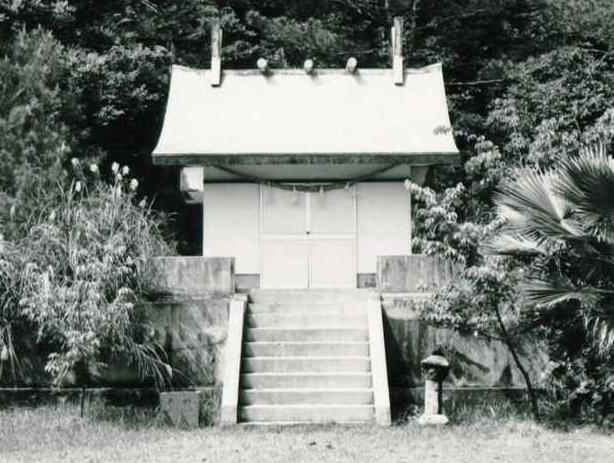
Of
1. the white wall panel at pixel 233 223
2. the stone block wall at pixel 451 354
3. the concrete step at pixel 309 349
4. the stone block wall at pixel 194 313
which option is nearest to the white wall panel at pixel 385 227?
the white wall panel at pixel 233 223

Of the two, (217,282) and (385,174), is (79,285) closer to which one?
(217,282)

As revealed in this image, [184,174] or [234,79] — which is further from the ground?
[234,79]

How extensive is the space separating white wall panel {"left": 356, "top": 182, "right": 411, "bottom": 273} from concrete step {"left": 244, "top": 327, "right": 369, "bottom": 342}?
12.1 feet

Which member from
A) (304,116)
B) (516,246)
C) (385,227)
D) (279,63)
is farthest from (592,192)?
(279,63)

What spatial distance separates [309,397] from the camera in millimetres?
13570

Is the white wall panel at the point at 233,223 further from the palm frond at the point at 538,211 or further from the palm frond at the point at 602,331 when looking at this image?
the palm frond at the point at 602,331

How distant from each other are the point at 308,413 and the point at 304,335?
170 cm

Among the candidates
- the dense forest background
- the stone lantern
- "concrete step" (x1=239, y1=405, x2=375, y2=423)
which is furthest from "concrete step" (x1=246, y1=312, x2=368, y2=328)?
the dense forest background

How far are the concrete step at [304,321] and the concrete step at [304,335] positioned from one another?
198mm

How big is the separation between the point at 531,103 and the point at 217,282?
341 inches

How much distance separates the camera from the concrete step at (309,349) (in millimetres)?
14422

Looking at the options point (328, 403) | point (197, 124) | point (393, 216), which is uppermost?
point (197, 124)

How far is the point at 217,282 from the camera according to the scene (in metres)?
15.1

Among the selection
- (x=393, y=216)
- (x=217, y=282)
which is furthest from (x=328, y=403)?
(x=393, y=216)
